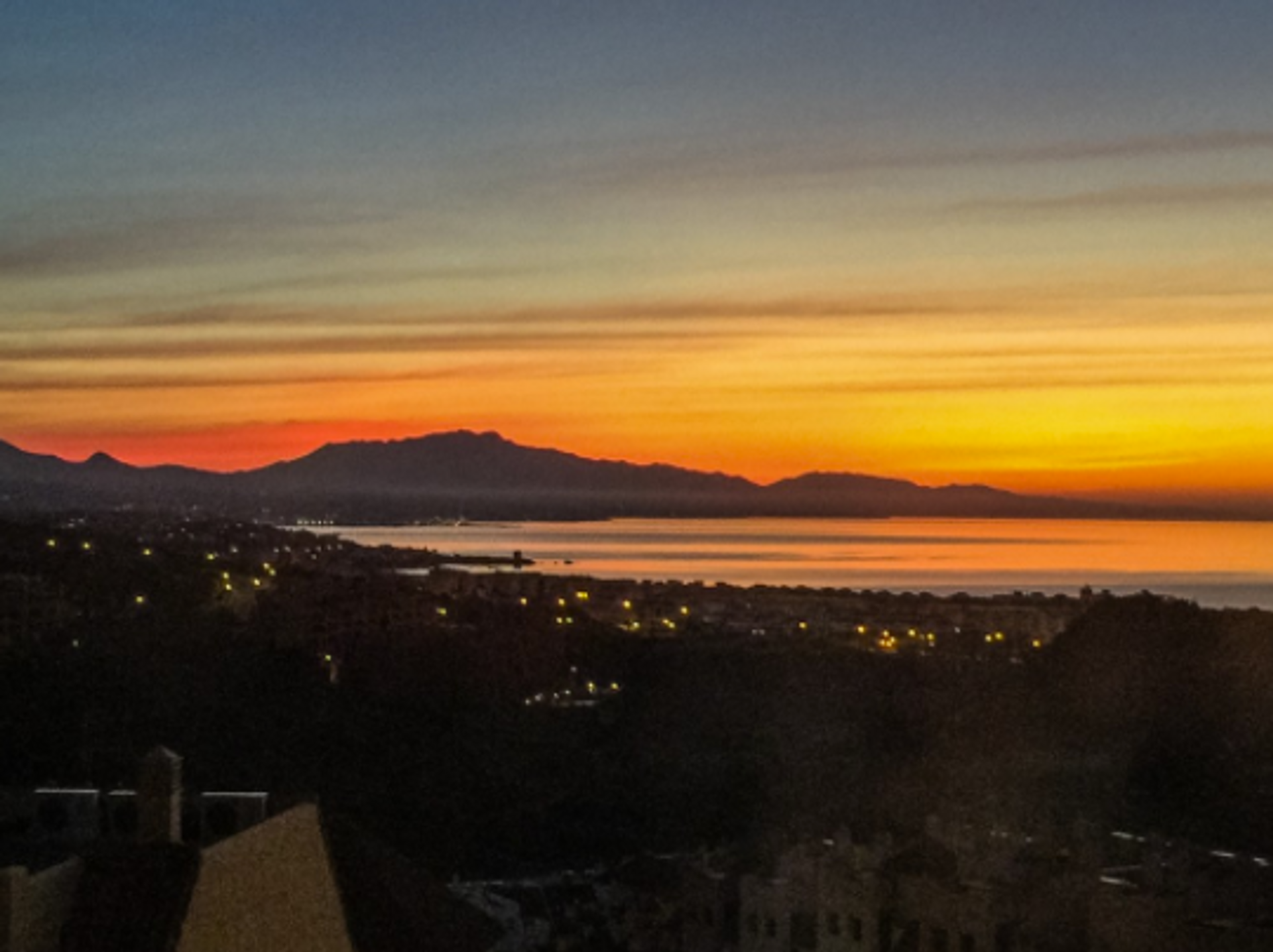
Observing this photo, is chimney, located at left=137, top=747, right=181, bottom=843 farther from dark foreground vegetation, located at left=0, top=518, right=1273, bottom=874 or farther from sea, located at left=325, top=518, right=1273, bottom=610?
sea, located at left=325, top=518, right=1273, bottom=610

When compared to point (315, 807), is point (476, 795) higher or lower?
lower

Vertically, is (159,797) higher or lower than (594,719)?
higher

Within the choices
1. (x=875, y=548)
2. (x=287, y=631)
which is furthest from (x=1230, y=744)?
(x=875, y=548)

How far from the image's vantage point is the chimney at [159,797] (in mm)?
10664

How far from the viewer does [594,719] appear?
31156mm

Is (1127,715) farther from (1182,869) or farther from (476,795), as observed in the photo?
(1182,869)

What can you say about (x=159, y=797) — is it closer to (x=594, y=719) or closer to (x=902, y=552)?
(x=594, y=719)

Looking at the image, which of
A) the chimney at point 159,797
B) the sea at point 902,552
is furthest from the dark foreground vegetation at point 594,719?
the sea at point 902,552

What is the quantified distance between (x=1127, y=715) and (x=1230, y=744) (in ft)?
9.10

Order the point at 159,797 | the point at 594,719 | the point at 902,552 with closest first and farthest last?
the point at 159,797, the point at 594,719, the point at 902,552

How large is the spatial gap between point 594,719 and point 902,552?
306ft

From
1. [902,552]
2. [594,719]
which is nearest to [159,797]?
[594,719]

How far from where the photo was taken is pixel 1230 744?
26.2m

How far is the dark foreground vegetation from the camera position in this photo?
23.4 metres
